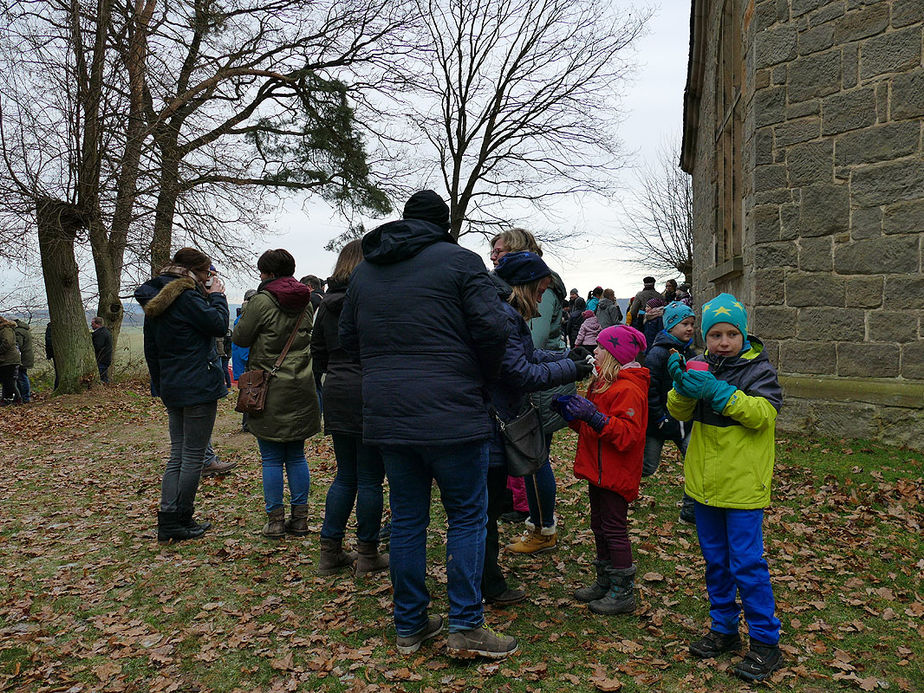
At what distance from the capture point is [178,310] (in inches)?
189

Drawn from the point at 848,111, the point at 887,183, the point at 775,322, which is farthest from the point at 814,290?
the point at 848,111

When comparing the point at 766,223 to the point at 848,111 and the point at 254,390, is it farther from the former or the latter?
the point at 254,390

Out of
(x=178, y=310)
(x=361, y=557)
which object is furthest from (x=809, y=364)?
(x=178, y=310)

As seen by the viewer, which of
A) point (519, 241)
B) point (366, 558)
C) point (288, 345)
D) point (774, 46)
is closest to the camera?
point (519, 241)

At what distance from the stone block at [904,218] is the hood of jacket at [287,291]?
5416 millimetres

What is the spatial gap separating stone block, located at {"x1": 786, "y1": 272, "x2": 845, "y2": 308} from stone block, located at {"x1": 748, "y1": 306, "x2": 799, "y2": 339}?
0.36 ft

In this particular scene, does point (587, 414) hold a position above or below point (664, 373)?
below

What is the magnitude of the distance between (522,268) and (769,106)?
495 centimetres

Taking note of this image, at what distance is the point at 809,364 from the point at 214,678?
619cm

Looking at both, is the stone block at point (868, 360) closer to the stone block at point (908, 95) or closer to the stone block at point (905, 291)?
the stone block at point (905, 291)

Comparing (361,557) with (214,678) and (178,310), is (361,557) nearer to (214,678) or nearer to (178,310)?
(214,678)

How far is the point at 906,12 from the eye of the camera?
20.6 feet

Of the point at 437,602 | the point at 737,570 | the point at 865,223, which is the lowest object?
the point at 437,602

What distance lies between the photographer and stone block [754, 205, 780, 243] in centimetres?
708
